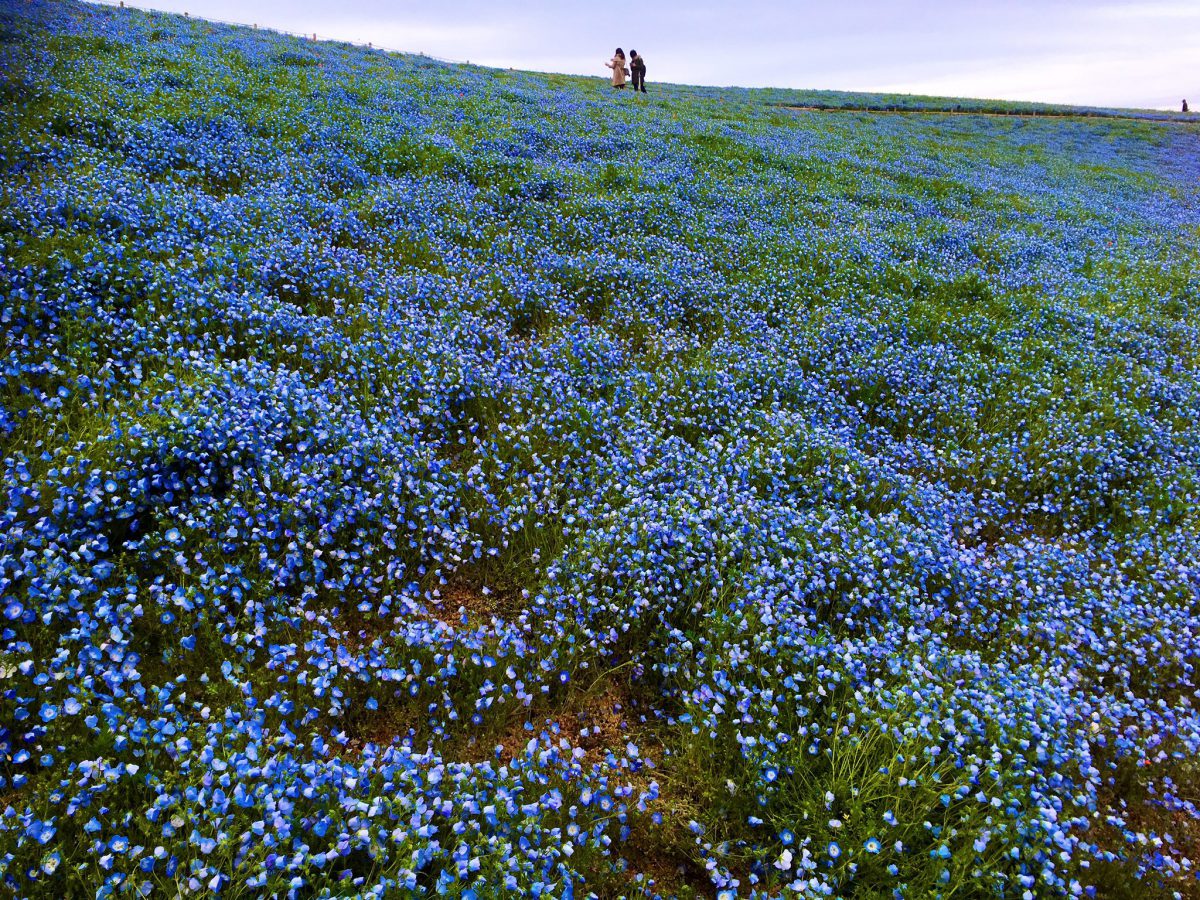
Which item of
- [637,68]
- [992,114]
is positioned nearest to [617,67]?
[637,68]

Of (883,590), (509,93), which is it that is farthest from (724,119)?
(883,590)

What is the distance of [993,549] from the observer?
6293 millimetres

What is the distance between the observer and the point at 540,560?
4.98m

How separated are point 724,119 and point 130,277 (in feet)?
81.7

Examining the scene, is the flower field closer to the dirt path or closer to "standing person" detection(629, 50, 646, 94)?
"standing person" detection(629, 50, 646, 94)

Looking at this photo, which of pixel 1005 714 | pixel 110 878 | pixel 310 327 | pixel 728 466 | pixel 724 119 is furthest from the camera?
pixel 724 119

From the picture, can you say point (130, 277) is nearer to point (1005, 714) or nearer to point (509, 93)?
point (1005, 714)

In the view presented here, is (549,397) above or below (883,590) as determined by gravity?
above

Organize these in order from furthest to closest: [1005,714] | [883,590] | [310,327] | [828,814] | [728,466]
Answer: [310,327] < [728,466] < [883,590] < [1005,714] < [828,814]

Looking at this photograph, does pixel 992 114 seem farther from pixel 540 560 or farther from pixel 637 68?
pixel 540 560

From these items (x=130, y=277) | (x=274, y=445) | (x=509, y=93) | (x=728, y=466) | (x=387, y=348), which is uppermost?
(x=509, y=93)

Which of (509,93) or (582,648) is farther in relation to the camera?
(509,93)

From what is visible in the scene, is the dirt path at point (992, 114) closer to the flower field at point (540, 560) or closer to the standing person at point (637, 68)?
the standing person at point (637, 68)

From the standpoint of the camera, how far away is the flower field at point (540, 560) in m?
3.10
